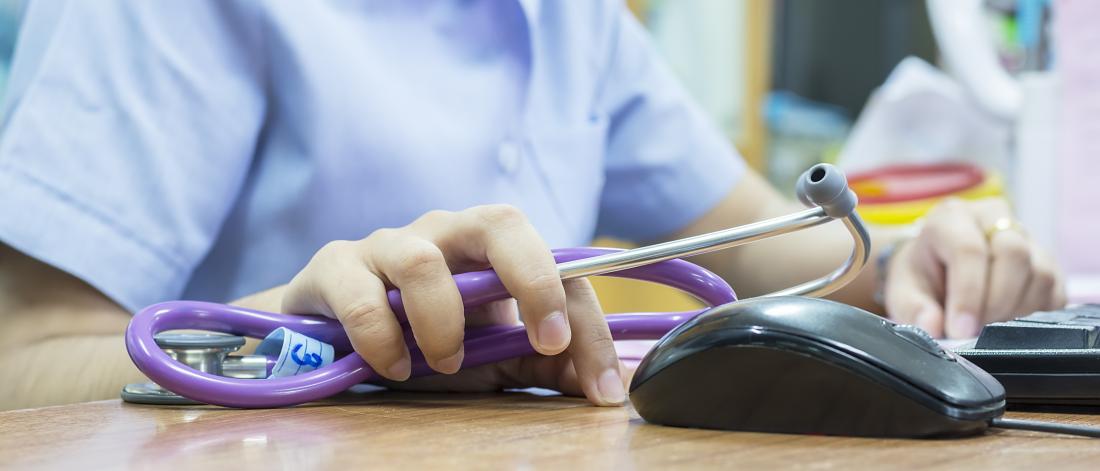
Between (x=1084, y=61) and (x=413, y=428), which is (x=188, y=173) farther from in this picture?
(x=1084, y=61)

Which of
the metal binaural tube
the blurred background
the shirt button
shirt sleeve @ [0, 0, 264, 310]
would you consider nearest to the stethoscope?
the metal binaural tube

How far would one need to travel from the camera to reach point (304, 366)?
1.39ft

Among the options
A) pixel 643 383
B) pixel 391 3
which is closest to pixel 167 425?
pixel 643 383

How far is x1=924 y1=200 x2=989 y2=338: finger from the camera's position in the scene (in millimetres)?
659

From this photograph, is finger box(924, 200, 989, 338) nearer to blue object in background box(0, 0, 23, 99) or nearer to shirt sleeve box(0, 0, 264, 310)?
shirt sleeve box(0, 0, 264, 310)

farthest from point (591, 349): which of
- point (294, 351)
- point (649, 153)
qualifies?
point (649, 153)

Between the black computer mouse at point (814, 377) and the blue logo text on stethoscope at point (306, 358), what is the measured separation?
0.15 m

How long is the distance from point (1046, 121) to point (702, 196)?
1.46 feet

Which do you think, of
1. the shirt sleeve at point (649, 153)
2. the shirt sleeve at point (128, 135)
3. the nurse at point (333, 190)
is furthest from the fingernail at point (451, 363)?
the shirt sleeve at point (649, 153)

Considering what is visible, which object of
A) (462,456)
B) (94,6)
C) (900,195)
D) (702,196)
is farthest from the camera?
(900,195)

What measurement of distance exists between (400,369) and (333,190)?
0.29 m

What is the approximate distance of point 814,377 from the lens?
320 millimetres

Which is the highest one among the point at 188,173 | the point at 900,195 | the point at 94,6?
the point at 94,6

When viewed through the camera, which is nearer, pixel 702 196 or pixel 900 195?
pixel 702 196
